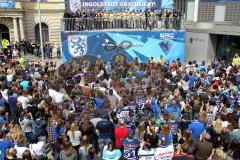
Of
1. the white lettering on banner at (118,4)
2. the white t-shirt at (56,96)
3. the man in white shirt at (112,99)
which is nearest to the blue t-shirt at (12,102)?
the white t-shirt at (56,96)

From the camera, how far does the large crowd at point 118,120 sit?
316 inches

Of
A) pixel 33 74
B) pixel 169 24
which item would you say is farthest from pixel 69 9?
pixel 33 74

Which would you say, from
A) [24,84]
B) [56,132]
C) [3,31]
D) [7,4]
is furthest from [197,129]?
[3,31]

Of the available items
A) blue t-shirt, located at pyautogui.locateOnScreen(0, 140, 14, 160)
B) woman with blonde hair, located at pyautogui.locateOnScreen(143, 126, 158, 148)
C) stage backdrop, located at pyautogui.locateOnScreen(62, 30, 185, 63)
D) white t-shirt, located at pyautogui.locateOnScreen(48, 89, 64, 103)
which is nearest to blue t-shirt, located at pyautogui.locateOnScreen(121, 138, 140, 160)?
woman with blonde hair, located at pyautogui.locateOnScreen(143, 126, 158, 148)

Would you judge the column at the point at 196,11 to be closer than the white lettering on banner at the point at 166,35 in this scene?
No

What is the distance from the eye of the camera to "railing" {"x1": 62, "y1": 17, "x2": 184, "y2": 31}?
81.8 ft

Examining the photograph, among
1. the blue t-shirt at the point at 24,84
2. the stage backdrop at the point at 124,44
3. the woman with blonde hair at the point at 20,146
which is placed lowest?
the woman with blonde hair at the point at 20,146

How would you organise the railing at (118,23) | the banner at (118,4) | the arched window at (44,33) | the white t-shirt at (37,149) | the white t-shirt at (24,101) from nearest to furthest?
1. the white t-shirt at (37,149)
2. the white t-shirt at (24,101)
3. the railing at (118,23)
4. the banner at (118,4)
5. the arched window at (44,33)

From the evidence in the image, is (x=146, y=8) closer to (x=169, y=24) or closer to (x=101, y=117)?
(x=169, y=24)

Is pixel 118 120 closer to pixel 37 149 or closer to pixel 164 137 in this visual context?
pixel 164 137

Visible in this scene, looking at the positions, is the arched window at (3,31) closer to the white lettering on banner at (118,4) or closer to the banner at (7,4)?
the banner at (7,4)

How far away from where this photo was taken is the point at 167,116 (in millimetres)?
9906

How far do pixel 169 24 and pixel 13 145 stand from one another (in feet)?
65.8

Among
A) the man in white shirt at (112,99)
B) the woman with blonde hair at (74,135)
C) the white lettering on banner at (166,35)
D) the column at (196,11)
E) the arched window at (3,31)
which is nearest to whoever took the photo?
the woman with blonde hair at (74,135)
